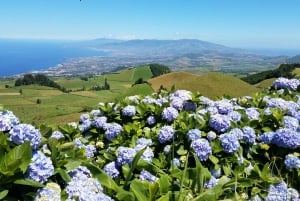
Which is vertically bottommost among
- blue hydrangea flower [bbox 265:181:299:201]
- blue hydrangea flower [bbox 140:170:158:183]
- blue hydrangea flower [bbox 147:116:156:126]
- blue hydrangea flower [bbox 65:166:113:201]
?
blue hydrangea flower [bbox 265:181:299:201]

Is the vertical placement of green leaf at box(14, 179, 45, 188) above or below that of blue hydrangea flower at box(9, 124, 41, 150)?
below

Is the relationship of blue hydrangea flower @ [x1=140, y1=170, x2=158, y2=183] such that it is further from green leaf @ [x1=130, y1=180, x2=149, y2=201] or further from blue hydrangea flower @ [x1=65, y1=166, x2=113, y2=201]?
green leaf @ [x1=130, y1=180, x2=149, y2=201]

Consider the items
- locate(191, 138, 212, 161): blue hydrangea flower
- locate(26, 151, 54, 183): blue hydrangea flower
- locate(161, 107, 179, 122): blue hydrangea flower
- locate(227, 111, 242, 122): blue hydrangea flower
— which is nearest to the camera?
locate(26, 151, 54, 183): blue hydrangea flower

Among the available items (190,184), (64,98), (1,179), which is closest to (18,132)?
(1,179)

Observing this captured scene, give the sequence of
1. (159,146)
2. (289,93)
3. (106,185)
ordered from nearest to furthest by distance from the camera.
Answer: (106,185) → (159,146) → (289,93)

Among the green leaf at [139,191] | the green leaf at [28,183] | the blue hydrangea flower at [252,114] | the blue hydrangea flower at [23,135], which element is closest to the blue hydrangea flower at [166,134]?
the blue hydrangea flower at [252,114]

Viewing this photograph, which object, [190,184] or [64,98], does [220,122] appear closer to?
[190,184]

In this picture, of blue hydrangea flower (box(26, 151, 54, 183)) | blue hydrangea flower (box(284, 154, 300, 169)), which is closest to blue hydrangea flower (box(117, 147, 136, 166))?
blue hydrangea flower (box(26, 151, 54, 183))

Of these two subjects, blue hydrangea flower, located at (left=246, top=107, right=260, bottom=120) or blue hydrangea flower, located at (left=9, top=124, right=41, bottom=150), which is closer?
blue hydrangea flower, located at (left=9, top=124, right=41, bottom=150)
